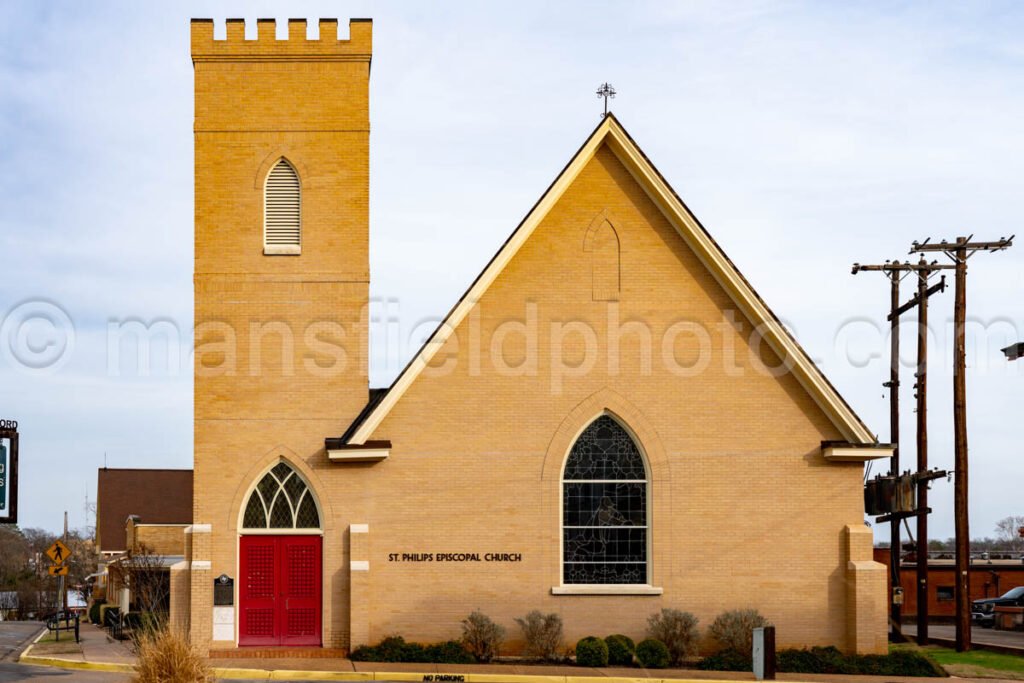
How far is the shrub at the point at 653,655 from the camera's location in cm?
2588

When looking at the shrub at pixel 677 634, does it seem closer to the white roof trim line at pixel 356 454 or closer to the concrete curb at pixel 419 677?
the concrete curb at pixel 419 677

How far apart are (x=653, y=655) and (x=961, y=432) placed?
1069cm

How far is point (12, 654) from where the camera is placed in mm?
30984

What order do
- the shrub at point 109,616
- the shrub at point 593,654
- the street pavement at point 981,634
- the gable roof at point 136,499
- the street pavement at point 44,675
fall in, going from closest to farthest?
the street pavement at point 44,675, the shrub at point 593,654, the shrub at point 109,616, the street pavement at point 981,634, the gable roof at point 136,499

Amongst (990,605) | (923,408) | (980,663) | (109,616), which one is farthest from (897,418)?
(109,616)

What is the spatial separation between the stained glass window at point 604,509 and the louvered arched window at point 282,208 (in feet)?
23.7

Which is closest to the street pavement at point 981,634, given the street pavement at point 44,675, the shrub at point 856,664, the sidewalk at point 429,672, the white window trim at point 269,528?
the shrub at point 856,664

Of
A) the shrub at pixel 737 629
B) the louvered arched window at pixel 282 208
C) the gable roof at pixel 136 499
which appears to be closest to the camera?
the shrub at pixel 737 629

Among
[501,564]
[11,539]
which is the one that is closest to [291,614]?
[501,564]

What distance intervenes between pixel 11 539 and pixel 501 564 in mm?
108992

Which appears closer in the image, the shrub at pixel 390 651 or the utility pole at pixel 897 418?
the shrub at pixel 390 651

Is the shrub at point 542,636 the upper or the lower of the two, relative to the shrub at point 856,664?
upper

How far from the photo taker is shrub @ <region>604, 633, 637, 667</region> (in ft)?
85.3

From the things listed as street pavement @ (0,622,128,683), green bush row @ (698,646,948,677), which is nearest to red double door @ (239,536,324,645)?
street pavement @ (0,622,128,683)
